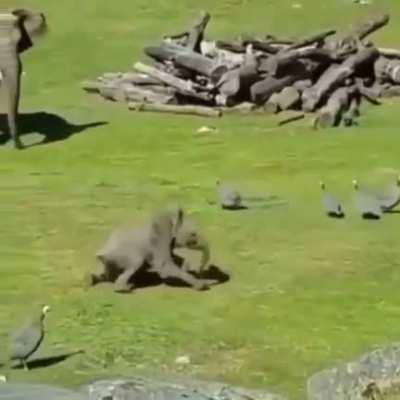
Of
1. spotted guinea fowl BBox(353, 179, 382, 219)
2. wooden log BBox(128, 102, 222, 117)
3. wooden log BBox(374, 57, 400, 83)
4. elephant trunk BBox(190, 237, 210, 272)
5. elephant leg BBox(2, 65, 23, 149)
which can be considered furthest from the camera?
wooden log BBox(374, 57, 400, 83)

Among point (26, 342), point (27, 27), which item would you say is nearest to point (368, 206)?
point (26, 342)

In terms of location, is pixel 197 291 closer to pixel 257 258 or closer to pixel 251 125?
pixel 257 258

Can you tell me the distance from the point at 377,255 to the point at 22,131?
6.05m

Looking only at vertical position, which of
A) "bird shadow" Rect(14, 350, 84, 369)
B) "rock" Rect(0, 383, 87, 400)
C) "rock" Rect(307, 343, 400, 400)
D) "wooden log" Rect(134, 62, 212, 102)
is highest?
"rock" Rect(307, 343, 400, 400)

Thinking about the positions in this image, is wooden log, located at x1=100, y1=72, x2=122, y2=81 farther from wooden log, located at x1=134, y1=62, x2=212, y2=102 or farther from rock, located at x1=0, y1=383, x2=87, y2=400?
rock, located at x1=0, y1=383, x2=87, y2=400

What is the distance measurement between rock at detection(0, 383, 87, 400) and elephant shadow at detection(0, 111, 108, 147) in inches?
326

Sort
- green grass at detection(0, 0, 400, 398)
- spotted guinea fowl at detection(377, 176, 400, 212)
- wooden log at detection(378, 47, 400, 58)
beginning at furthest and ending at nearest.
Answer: wooden log at detection(378, 47, 400, 58), spotted guinea fowl at detection(377, 176, 400, 212), green grass at detection(0, 0, 400, 398)

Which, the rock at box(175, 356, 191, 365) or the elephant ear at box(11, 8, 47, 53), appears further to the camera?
the elephant ear at box(11, 8, 47, 53)

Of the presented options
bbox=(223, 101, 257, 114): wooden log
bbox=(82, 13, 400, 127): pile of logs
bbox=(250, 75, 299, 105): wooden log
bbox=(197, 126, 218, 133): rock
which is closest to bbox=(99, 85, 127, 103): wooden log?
bbox=(82, 13, 400, 127): pile of logs

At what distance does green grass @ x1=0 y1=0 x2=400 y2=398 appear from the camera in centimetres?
977

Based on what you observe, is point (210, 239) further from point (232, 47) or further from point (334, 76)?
point (232, 47)

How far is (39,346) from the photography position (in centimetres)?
960

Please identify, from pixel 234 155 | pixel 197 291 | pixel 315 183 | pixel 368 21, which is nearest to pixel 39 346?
pixel 197 291

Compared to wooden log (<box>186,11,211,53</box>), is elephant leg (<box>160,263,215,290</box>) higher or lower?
higher
